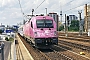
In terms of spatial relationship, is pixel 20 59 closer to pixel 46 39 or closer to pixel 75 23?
pixel 46 39

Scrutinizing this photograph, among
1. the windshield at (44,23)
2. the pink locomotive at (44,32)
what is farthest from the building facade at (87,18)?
the pink locomotive at (44,32)

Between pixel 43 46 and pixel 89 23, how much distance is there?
7711cm

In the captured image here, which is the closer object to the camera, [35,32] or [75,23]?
[35,32]

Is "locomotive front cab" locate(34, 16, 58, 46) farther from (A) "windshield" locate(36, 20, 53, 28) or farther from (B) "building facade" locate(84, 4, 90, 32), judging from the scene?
(B) "building facade" locate(84, 4, 90, 32)

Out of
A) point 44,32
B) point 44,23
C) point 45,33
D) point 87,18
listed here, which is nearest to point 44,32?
point 44,32

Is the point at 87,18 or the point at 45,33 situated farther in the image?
the point at 87,18

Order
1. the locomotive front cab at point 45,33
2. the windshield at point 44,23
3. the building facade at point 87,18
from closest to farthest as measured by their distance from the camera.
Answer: the locomotive front cab at point 45,33 < the windshield at point 44,23 < the building facade at point 87,18

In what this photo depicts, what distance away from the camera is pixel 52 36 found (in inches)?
770

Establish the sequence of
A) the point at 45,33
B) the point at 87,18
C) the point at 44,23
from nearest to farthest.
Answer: the point at 45,33, the point at 44,23, the point at 87,18

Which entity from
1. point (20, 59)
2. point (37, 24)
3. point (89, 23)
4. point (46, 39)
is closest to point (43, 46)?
point (46, 39)

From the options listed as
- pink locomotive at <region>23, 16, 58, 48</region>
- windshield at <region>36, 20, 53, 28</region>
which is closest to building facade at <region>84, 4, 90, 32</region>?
windshield at <region>36, 20, 53, 28</region>

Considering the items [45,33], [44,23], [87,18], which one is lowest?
[45,33]

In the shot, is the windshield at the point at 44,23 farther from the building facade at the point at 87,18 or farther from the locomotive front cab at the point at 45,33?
the building facade at the point at 87,18

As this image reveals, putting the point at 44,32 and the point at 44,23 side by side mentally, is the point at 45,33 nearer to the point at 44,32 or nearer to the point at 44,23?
the point at 44,32
